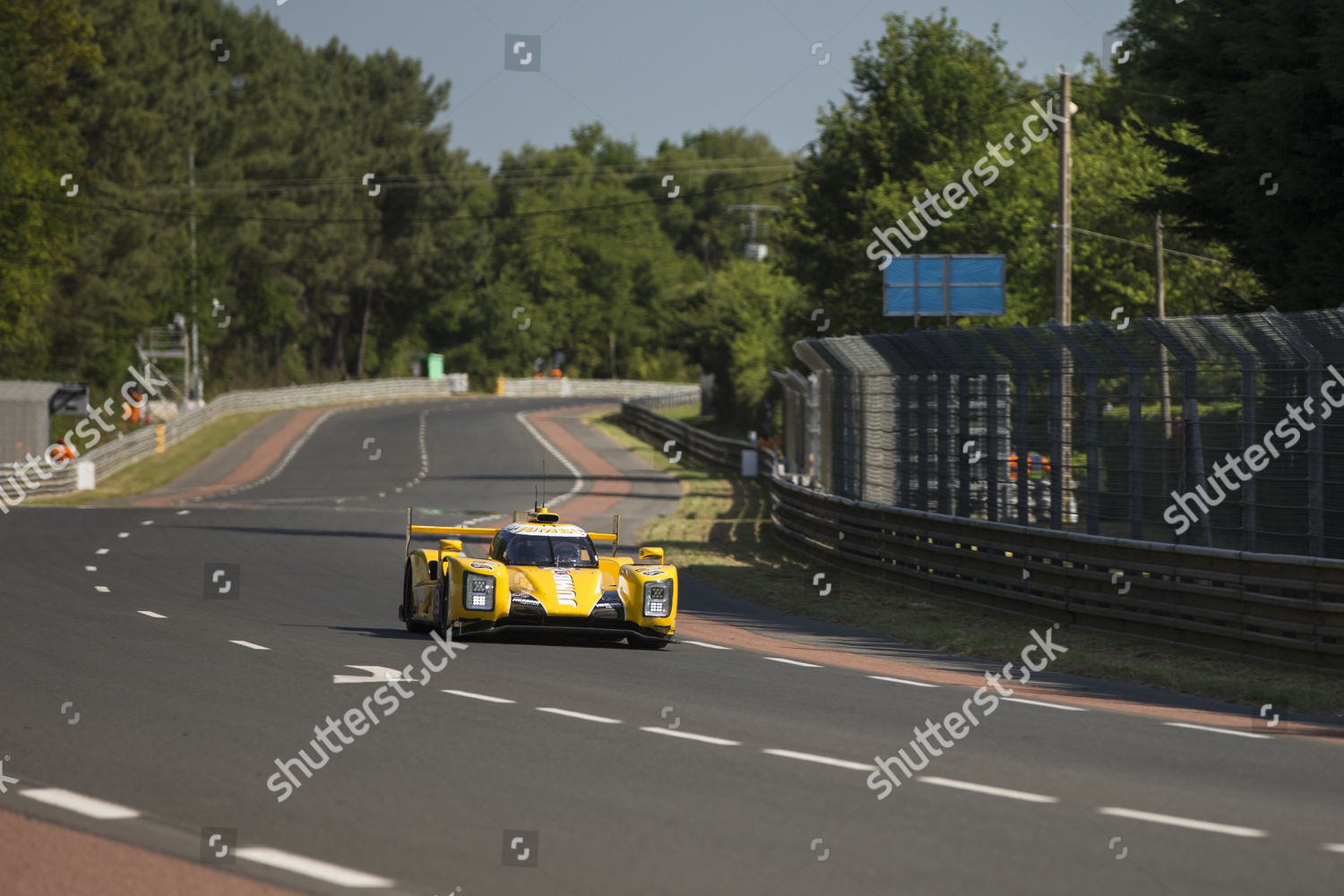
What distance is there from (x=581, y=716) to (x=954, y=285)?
31971mm

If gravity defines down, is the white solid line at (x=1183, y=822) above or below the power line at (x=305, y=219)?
below

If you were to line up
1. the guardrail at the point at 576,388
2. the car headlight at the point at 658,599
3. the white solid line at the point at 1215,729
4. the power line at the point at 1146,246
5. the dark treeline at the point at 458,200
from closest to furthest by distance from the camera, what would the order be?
the white solid line at the point at 1215,729 → the car headlight at the point at 658,599 → the dark treeline at the point at 458,200 → the power line at the point at 1146,246 → the guardrail at the point at 576,388

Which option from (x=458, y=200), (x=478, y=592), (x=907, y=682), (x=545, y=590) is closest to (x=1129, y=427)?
(x=907, y=682)

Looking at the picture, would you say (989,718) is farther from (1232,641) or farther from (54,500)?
(54,500)

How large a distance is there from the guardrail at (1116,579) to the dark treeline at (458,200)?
6.12 meters

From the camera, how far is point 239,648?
46.5ft

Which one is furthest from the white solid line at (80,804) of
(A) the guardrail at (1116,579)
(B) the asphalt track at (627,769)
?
(A) the guardrail at (1116,579)

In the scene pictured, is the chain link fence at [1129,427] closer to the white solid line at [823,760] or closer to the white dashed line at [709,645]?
the white dashed line at [709,645]

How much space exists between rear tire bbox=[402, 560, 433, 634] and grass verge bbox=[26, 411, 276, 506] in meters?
27.0

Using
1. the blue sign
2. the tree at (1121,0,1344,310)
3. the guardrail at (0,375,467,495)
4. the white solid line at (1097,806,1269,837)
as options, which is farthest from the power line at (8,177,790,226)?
the white solid line at (1097,806,1269,837)

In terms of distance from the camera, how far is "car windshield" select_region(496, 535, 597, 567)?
15.4m

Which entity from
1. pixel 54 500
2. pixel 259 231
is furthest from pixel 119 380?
pixel 54 500

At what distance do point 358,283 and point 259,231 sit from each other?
1393cm

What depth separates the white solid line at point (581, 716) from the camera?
418 inches
